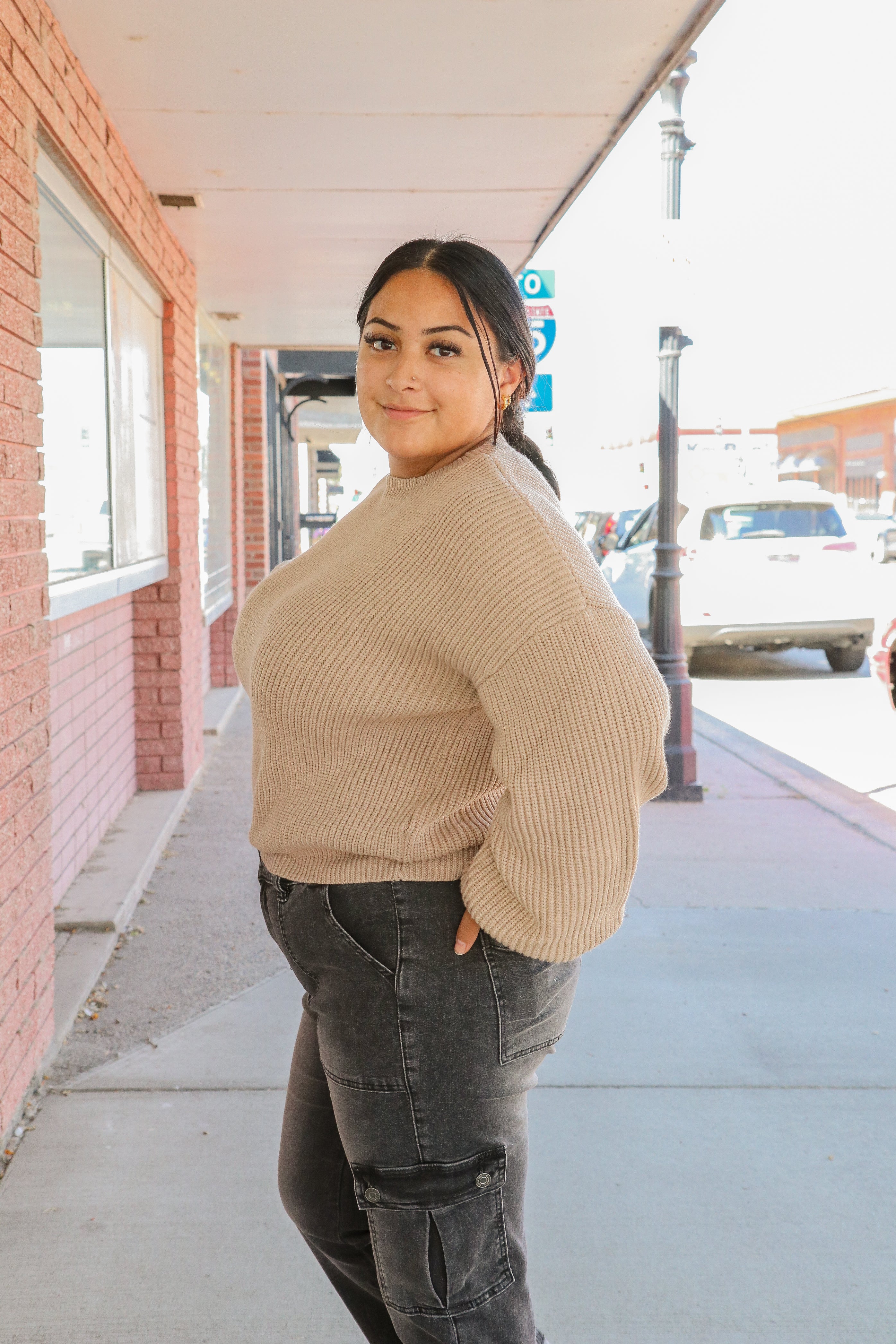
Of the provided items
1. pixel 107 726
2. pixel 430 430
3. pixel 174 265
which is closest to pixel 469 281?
pixel 430 430

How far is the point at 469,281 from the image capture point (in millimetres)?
1707

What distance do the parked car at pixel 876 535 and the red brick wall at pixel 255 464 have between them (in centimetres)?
560

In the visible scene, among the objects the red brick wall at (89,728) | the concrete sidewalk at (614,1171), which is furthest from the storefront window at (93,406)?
the concrete sidewalk at (614,1171)

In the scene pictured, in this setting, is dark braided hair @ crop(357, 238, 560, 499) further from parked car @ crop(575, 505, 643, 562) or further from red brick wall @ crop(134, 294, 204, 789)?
parked car @ crop(575, 505, 643, 562)

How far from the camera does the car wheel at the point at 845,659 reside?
1196cm

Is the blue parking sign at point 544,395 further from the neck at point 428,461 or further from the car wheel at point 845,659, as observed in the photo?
the neck at point 428,461

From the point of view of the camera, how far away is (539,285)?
7680 millimetres

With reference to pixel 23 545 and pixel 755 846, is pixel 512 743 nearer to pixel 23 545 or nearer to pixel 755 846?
pixel 23 545

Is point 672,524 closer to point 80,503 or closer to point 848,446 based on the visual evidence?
point 80,503


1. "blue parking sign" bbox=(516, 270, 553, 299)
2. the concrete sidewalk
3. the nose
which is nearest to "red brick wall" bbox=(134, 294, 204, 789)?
"blue parking sign" bbox=(516, 270, 553, 299)

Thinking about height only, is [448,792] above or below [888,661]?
above

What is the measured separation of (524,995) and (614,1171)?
1.63 meters

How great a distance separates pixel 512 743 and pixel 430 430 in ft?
1.63

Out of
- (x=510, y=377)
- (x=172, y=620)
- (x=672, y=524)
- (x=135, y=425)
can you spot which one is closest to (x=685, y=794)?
(x=672, y=524)
